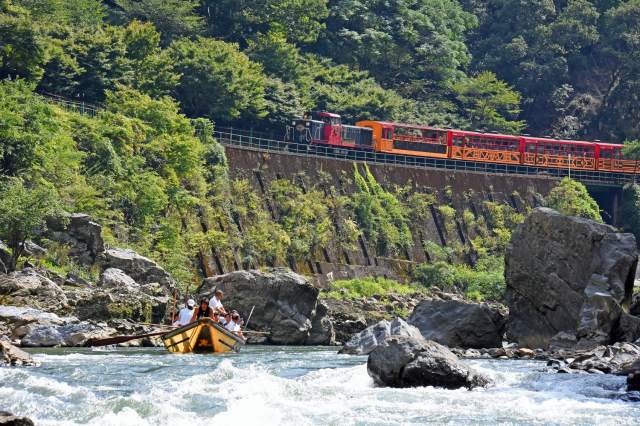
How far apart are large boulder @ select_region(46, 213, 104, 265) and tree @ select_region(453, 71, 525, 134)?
4467 centimetres

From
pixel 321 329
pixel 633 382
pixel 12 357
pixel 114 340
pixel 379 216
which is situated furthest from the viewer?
pixel 379 216

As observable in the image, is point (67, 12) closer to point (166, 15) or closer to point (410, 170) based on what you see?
point (166, 15)

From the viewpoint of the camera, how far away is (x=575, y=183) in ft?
280

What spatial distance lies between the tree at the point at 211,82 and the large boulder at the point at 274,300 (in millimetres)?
27458

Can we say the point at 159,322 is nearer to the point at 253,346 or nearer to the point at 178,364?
the point at 253,346

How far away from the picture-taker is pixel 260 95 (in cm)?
7962

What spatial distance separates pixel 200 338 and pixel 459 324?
10098mm

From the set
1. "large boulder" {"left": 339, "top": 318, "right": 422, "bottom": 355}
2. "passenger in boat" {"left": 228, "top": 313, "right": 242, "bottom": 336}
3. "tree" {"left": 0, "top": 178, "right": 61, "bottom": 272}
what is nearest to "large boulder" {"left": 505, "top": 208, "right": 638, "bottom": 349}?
"large boulder" {"left": 339, "top": 318, "right": 422, "bottom": 355}

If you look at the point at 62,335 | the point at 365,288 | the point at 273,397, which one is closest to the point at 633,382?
the point at 273,397

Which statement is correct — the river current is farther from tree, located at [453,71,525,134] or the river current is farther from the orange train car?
tree, located at [453,71,525,134]

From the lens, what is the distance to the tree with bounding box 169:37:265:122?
77.3 meters

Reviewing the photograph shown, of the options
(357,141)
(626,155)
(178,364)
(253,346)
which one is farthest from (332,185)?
(178,364)

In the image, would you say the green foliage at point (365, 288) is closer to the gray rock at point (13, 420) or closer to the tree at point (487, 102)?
the tree at point (487, 102)

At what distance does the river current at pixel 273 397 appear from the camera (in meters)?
26.4
